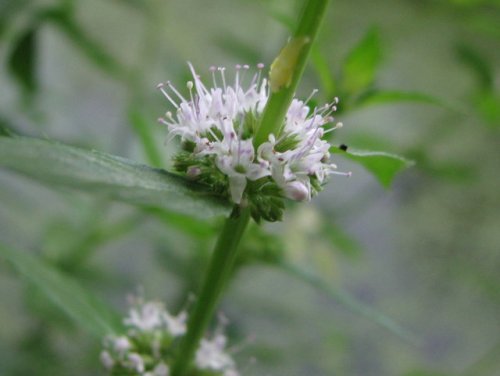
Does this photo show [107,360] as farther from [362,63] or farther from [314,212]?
[314,212]

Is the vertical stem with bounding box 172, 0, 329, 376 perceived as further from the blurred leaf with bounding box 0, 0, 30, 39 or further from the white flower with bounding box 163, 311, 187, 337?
the blurred leaf with bounding box 0, 0, 30, 39

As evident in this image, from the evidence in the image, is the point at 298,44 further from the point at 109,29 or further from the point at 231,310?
the point at 109,29

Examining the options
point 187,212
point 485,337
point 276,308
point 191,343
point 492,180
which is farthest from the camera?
point 492,180

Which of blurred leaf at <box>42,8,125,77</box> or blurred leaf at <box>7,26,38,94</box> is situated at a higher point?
blurred leaf at <box>42,8,125,77</box>

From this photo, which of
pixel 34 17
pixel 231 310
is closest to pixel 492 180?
pixel 231 310

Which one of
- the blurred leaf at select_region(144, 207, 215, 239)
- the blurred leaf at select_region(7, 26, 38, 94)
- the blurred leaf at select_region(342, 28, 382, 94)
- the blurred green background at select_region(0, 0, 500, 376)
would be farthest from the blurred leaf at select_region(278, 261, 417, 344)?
the blurred leaf at select_region(7, 26, 38, 94)

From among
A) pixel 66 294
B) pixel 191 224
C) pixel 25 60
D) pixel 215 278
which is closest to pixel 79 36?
pixel 25 60
